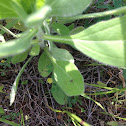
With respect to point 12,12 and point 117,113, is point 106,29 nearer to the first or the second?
point 12,12

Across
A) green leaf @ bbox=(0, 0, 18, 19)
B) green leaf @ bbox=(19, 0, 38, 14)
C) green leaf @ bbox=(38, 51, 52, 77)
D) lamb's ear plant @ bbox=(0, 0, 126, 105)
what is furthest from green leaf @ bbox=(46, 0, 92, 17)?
green leaf @ bbox=(38, 51, 52, 77)

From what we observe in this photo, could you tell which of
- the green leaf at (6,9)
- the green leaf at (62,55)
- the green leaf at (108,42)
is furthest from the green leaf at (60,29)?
the green leaf at (6,9)

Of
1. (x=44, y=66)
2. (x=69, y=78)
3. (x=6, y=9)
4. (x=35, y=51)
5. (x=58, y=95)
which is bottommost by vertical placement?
(x=58, y=95)

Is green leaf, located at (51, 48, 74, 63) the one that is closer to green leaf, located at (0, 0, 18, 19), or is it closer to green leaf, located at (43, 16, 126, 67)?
green leaf, located at (43, 16, 126, 67)

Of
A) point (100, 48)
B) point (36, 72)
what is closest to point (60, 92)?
point (36, 72)

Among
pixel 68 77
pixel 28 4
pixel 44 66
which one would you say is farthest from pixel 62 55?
pixel 28 4

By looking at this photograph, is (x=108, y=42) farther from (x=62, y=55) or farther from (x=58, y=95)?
(x=58, y=95)
